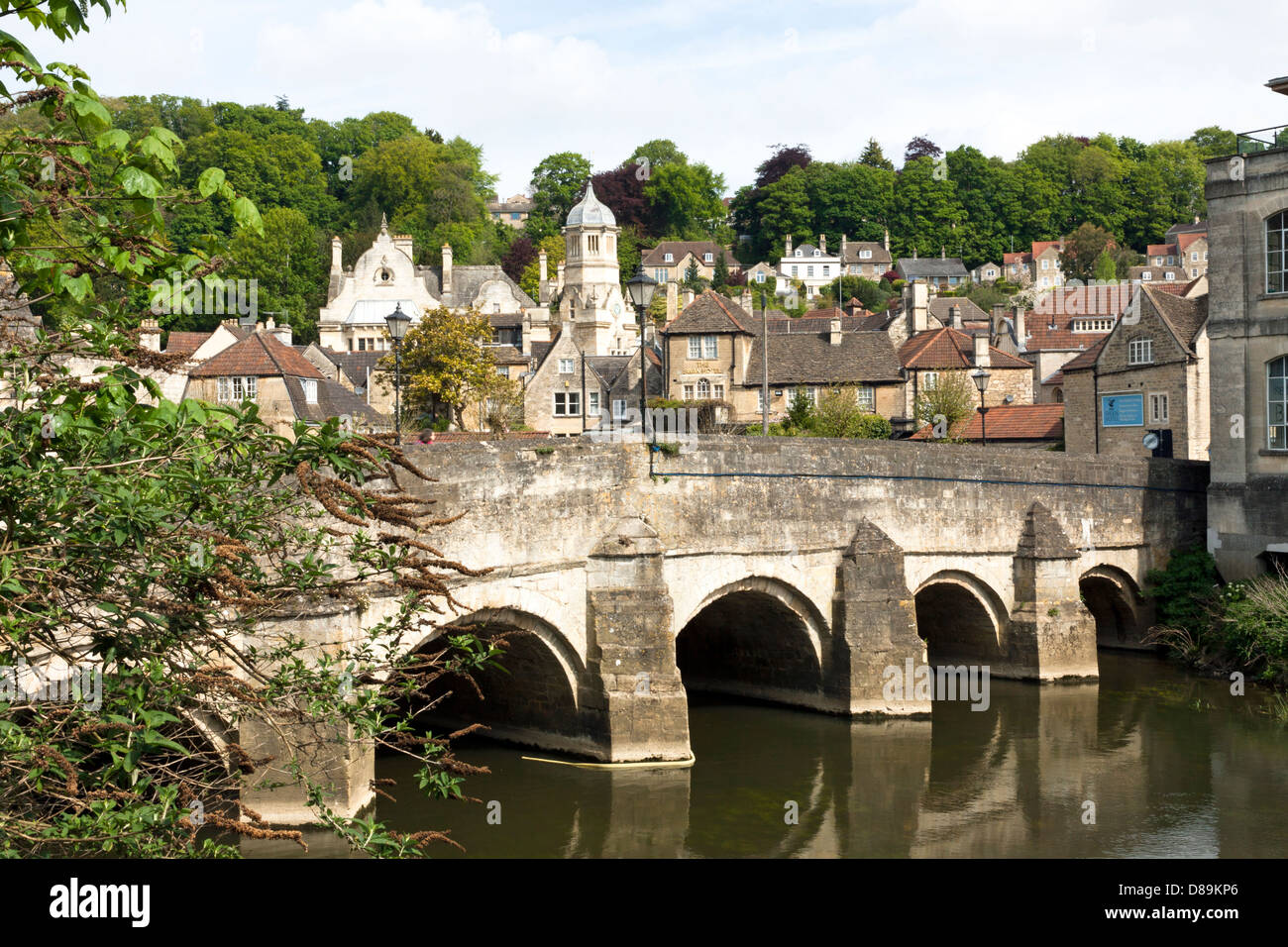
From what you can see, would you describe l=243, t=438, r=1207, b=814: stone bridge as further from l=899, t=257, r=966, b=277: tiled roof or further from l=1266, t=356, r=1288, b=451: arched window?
l=899, t=257, r=966, b=277: tiled roof

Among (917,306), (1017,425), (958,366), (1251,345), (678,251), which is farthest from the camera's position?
(678,251)

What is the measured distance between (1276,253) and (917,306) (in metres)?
31.0

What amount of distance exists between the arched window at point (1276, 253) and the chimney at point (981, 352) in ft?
75.2

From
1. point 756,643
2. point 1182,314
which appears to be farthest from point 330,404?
point 1182,314

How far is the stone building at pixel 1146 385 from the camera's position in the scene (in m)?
37.3

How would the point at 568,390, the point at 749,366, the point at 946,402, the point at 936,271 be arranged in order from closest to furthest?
the point at 946,402, the point at 749,366, the point at 568,390, the point at 936,271

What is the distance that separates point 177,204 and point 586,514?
43.4 feet

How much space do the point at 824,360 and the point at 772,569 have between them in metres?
30.0

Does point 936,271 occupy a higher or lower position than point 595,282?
higher

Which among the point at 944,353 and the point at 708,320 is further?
the point at 944,353

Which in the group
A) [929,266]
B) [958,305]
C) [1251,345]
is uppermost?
[929,266]

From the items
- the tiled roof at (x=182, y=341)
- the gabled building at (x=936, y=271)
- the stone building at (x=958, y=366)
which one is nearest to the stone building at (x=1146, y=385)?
the stone building at (x=958, y=366)

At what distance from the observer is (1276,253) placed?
27172 millimetres

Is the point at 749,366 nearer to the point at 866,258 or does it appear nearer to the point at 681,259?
the point at 681,259
